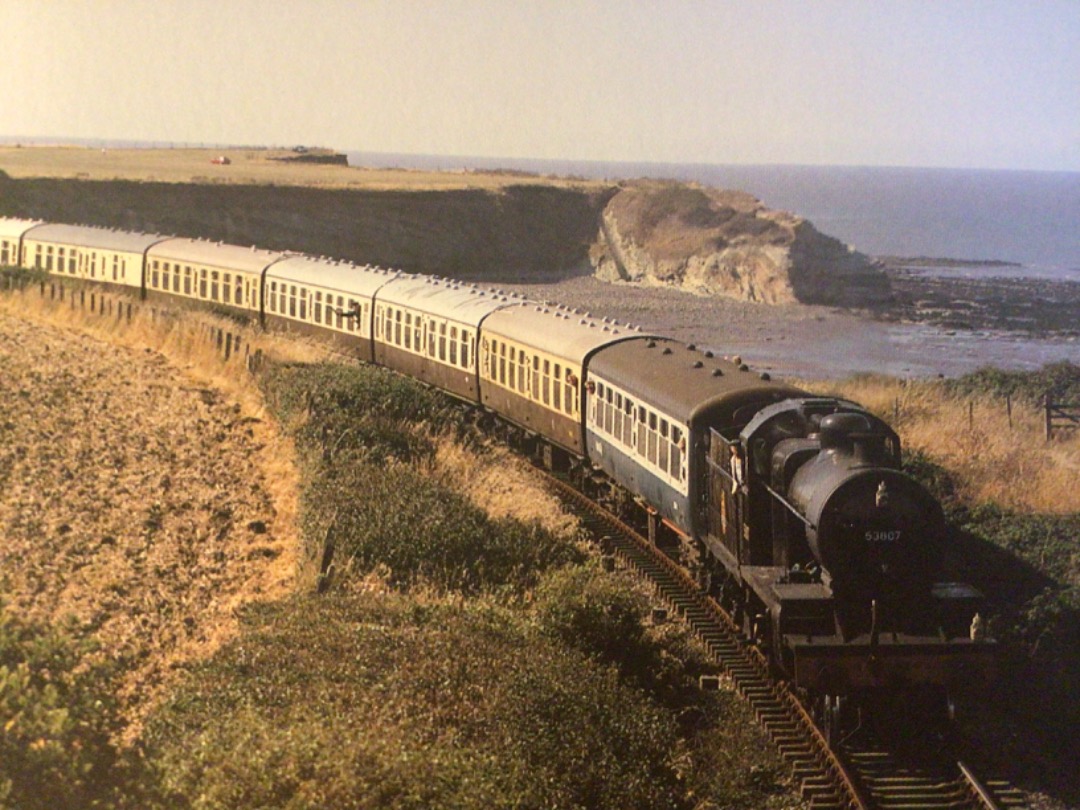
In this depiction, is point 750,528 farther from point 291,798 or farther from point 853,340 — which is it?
point 853,340

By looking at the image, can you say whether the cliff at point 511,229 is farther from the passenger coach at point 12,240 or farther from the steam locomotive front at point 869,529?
the steam locomotive front at point 869,529

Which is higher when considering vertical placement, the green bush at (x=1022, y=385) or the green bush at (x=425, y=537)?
the green bush at (x=425, y=537)

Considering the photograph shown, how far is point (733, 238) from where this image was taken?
8506 centimetres

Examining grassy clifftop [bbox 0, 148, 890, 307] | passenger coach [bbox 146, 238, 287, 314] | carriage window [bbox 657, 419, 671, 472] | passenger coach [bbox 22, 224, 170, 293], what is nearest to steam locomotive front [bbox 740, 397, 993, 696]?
carriage window [bbox 657, 419, 671, 472]

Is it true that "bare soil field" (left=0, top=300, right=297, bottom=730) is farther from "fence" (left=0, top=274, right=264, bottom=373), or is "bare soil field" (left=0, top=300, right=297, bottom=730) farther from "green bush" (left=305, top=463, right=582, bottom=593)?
"fence" (left=0, top=274, right=264, bottom=373)

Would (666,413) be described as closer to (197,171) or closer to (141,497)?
(141,497)

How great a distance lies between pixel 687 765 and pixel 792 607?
1.90 m

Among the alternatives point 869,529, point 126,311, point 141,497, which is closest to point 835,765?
point 869,529

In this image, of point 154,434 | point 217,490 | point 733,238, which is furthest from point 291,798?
point 733,238

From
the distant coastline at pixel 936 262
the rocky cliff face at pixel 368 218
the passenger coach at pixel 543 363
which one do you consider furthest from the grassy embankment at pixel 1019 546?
the distant coastline at pixel 936 262

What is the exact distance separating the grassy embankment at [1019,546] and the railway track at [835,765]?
1.87 m

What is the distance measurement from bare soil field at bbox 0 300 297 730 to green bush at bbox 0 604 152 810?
51.5 inches

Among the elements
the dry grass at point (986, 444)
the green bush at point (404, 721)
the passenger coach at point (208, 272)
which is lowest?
the dry grass at point (986, 444)

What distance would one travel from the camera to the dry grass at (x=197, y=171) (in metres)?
80.4
